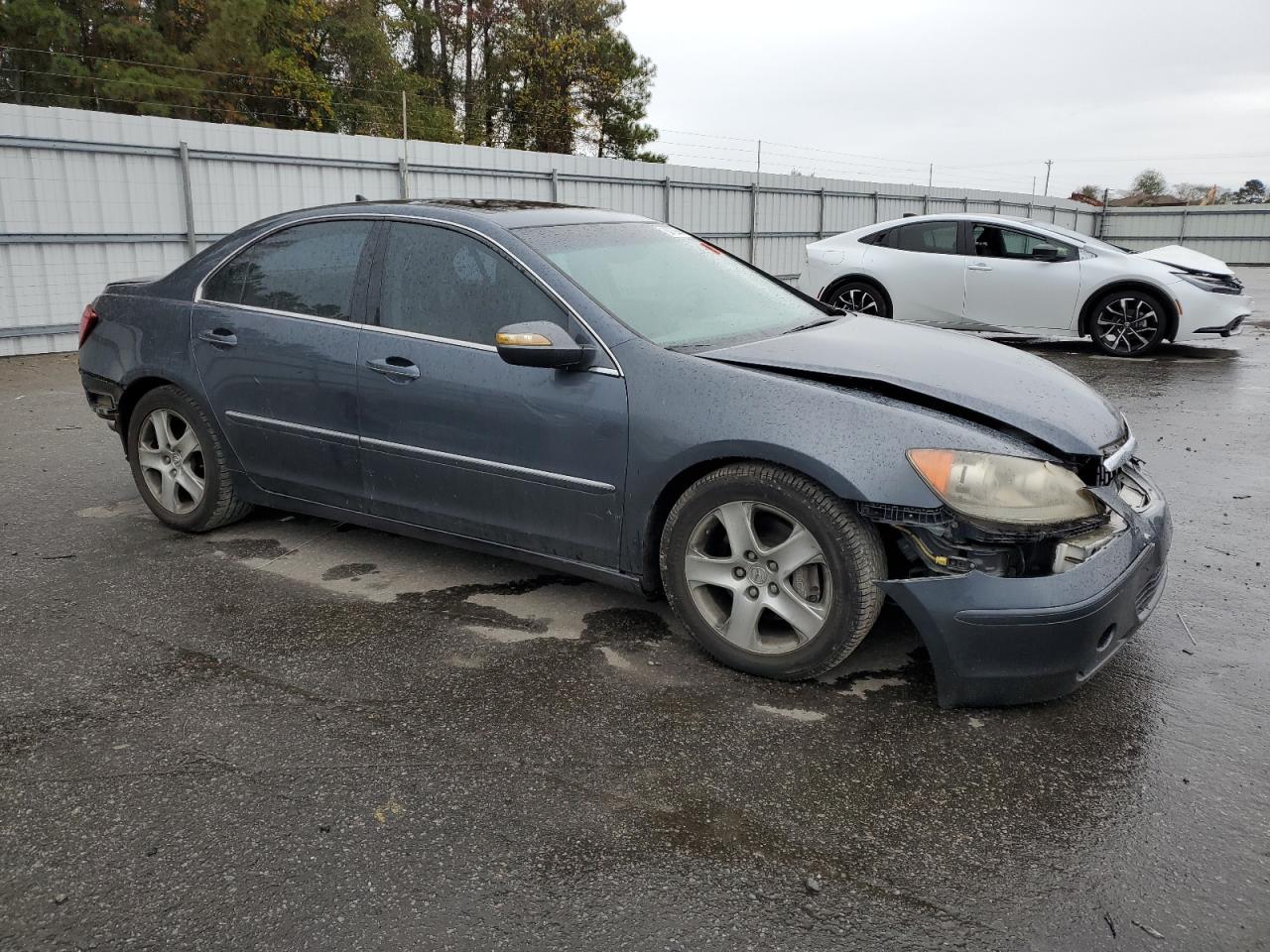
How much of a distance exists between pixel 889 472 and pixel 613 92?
4189 cm

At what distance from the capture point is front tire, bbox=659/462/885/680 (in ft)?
9.84

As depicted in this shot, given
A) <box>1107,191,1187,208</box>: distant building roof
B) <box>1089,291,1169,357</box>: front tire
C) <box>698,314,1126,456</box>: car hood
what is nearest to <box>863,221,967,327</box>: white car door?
<box>1089,291,1169,357</box>: front tire

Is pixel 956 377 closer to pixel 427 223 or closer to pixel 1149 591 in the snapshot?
pixel 1149 591

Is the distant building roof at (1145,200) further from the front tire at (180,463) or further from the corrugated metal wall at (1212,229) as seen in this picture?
the front tire at (180,463)

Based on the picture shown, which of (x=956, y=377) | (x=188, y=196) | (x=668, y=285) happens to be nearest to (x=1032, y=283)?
(x=668, y=285)

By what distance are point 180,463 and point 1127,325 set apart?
9.60 metres

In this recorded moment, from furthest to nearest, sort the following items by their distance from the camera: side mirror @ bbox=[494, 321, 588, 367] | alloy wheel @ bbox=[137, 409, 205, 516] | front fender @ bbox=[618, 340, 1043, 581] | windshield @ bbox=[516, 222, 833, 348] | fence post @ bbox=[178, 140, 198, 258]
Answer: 1. fence post @ bbox=[178, 140, 198, 258]
2. alloy wheel @ bbox=[137, 409, 205, 516]
3. windshield @ bbox=[516, 222, 833, 348]
4. side mirror @ bbox=[494, 321, 588, 367]
5. front fender @ bbox=[618, 340, 1043, 581]

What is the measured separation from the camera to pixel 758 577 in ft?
10.4

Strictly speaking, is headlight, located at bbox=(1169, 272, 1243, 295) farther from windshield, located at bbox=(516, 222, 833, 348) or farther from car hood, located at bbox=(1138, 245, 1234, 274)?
windshield, located at bbox=(516, 222, 833, 348)

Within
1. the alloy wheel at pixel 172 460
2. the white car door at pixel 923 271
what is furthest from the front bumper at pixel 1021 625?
the white car door at pixel 923 271

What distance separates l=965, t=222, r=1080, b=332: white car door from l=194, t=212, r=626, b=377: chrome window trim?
8470 millimetres

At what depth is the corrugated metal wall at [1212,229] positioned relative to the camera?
31484 millimetres

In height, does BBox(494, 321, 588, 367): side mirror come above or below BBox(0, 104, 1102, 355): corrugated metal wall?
below

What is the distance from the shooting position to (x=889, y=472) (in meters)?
2.93
